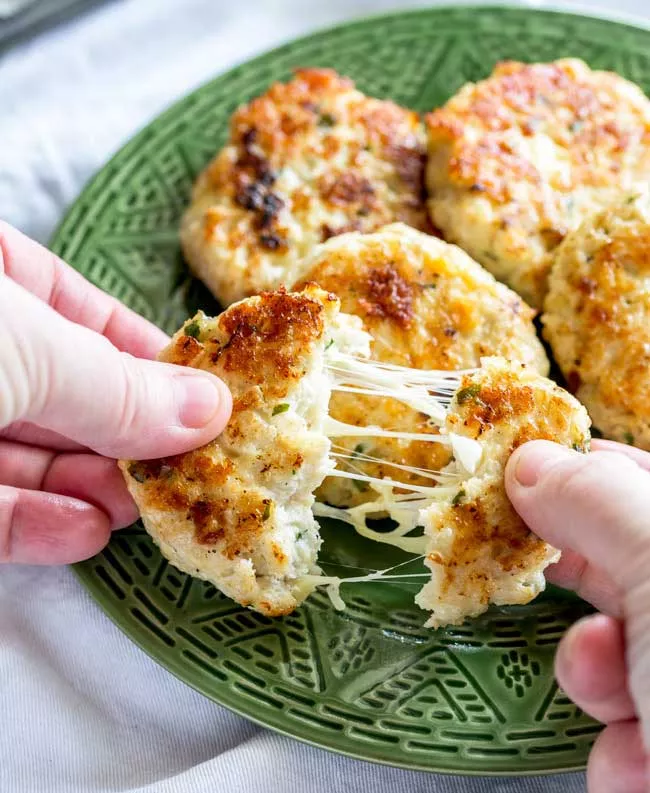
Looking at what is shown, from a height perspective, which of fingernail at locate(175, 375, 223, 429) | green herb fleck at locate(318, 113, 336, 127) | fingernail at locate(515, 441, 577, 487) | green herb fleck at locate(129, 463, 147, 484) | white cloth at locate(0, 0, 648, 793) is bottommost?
white cloth at locate(0, 0, 648, 793)

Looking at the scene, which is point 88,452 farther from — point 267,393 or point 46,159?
point 46,159

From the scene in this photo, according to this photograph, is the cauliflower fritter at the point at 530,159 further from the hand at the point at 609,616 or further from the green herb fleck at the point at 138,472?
the green herb fleck at the point at 138,472

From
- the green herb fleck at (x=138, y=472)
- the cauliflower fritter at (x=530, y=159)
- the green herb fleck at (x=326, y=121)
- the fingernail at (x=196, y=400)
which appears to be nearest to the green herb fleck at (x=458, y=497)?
the fingernail at (x=196, y=400)

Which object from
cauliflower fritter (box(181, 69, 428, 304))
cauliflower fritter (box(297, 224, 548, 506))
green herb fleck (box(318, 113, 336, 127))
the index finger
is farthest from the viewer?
green herb fleck (box(318, 113, 336, 127))

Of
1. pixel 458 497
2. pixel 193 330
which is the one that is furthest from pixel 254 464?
pixel 458 497

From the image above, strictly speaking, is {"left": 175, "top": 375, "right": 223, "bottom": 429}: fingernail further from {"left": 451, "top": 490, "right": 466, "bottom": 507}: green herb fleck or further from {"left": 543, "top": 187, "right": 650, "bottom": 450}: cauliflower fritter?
{"left": 543, "top": 187, "right": 650, "bottom": 450}: cauliflower fritter

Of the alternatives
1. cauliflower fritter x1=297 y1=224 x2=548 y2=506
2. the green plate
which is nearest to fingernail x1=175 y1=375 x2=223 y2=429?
cauliflower fritter x1=297 y1=224 x2=548 y2=506
